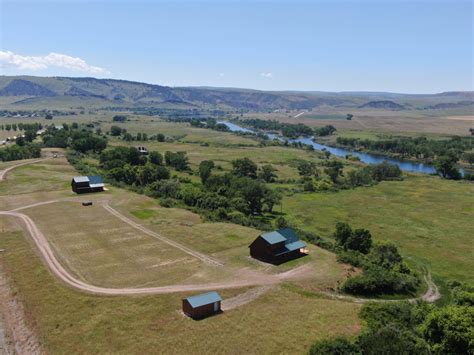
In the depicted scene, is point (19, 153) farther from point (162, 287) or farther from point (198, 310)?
point (198, 310)

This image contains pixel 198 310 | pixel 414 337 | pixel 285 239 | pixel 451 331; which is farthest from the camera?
pixel 285 239

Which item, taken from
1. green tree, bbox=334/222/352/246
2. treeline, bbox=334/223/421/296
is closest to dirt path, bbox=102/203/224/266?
treeline, bbox=334/223/421/296

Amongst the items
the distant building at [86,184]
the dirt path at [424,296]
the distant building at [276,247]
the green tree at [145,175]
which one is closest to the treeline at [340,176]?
the green tree at [145,175]

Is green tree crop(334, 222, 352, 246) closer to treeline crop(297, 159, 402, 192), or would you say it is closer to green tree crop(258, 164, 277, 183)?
treeline crop(297, 159, 402, 192)

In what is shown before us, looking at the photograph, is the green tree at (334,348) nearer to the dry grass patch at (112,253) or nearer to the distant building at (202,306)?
the distant building at (202,306)

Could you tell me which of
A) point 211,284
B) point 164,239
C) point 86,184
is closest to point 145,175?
point 86,184

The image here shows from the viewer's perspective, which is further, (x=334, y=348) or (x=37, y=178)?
(x=37, y=178)

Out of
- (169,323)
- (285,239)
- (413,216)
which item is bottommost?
(413,216)
